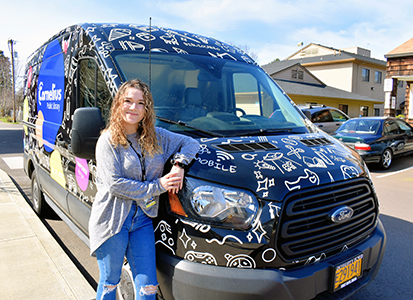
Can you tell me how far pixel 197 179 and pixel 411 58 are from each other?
1890 centimetres

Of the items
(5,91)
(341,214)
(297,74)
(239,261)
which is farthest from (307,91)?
(5,91)

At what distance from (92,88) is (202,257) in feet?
Result: 5.91

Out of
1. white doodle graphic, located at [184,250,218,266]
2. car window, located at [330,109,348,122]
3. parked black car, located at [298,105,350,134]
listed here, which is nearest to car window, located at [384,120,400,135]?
parked black car, located at [298,105,350,134]

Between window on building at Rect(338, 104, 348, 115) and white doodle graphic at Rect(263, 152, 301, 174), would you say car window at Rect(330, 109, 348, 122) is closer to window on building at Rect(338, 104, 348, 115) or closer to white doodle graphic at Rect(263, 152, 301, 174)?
white doodle graphic at Rect(263, 152, 301, 174)

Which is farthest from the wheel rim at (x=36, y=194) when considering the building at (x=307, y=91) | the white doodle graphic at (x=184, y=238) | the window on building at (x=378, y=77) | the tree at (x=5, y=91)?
the tree at (x=5, y=91)

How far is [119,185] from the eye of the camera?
6.37ft

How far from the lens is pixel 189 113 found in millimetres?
2680

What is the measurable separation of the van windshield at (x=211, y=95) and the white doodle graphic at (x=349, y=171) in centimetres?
66

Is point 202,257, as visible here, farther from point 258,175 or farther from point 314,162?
point 314,162

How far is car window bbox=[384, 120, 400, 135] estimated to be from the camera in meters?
9.89

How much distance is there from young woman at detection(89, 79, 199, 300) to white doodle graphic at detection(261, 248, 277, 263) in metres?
0.63

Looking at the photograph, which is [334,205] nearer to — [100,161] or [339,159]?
[339,159]

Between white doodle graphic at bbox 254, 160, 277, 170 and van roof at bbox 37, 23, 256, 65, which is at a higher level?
van roof at bbox 37, 23, 256, 65

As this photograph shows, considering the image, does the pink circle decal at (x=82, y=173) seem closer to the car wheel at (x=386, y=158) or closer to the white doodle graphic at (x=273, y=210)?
the white doodle graphic at (x=273, y=210)
